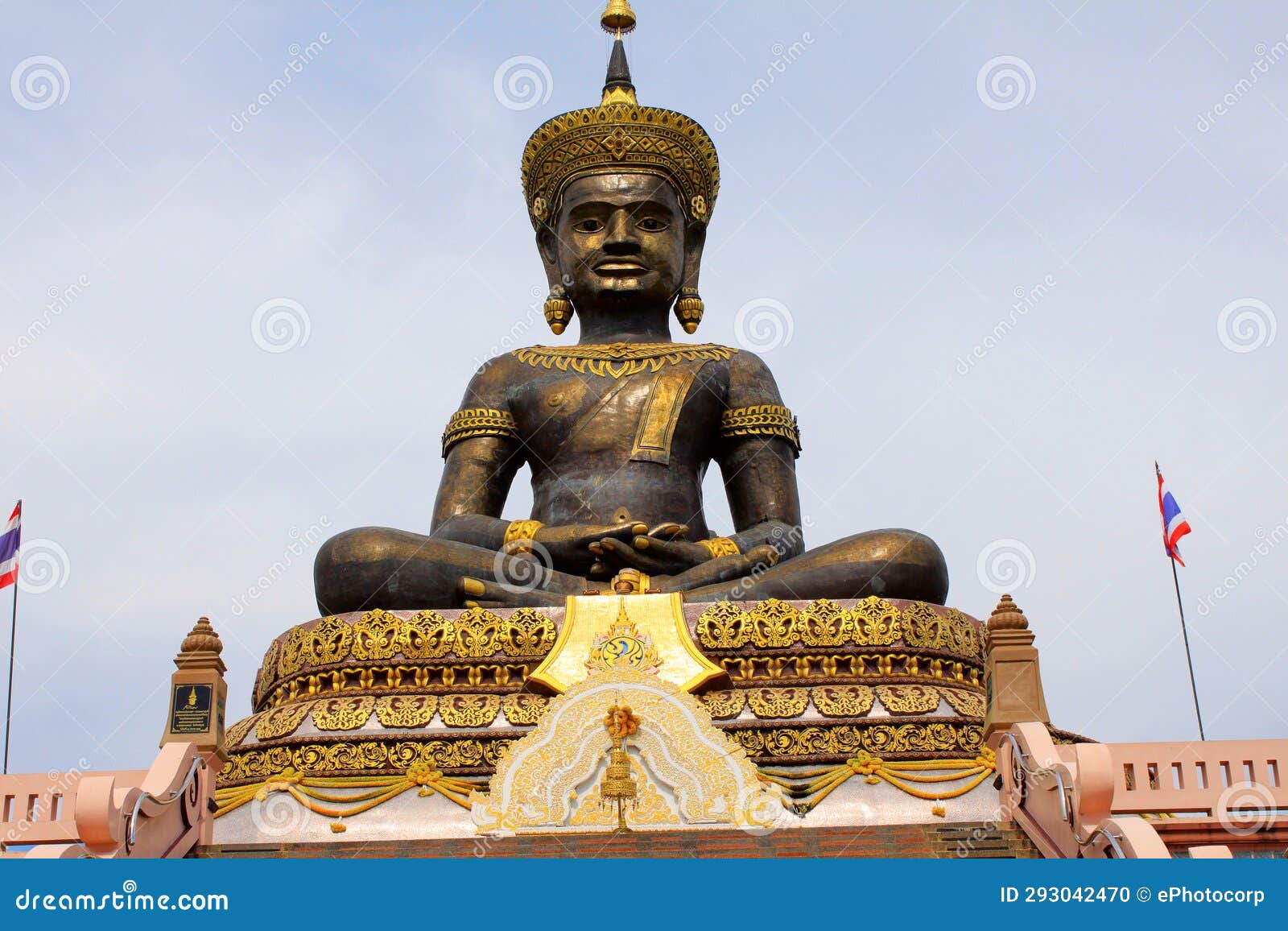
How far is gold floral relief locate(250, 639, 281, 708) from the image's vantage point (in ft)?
38.7

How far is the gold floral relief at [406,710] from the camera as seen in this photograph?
10664mm

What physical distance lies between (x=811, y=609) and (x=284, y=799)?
3.50 meters

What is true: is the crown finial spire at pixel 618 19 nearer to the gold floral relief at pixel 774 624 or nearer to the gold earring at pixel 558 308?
the gold earring at pixel 558 308

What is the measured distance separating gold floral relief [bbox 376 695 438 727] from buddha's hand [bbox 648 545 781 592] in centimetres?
179

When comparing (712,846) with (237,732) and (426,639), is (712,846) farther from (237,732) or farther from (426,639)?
(237,732)

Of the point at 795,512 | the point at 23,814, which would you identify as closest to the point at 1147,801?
the point at 795,512

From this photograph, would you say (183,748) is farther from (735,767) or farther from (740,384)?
(740,384)

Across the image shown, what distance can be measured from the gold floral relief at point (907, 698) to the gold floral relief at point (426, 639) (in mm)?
2765

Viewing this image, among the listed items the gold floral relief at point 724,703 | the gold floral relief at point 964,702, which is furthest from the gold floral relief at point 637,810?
the gold floral relief at point 964,702

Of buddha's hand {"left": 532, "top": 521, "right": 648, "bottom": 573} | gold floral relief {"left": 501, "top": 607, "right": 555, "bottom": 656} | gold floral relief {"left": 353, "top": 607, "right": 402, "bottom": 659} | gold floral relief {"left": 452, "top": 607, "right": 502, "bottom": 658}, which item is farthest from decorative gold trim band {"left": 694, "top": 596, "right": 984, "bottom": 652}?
gold floral relief {"left": 353, "top": 607, "right": 402, "bottom": 659}

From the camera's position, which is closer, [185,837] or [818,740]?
[185,837]

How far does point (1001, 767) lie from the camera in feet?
28.9

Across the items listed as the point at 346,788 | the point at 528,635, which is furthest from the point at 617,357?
the point at 346,788

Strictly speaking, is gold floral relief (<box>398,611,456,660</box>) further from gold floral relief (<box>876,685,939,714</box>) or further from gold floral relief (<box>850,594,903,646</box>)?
gold floral relief (<box>876,685,939,714</box>)
